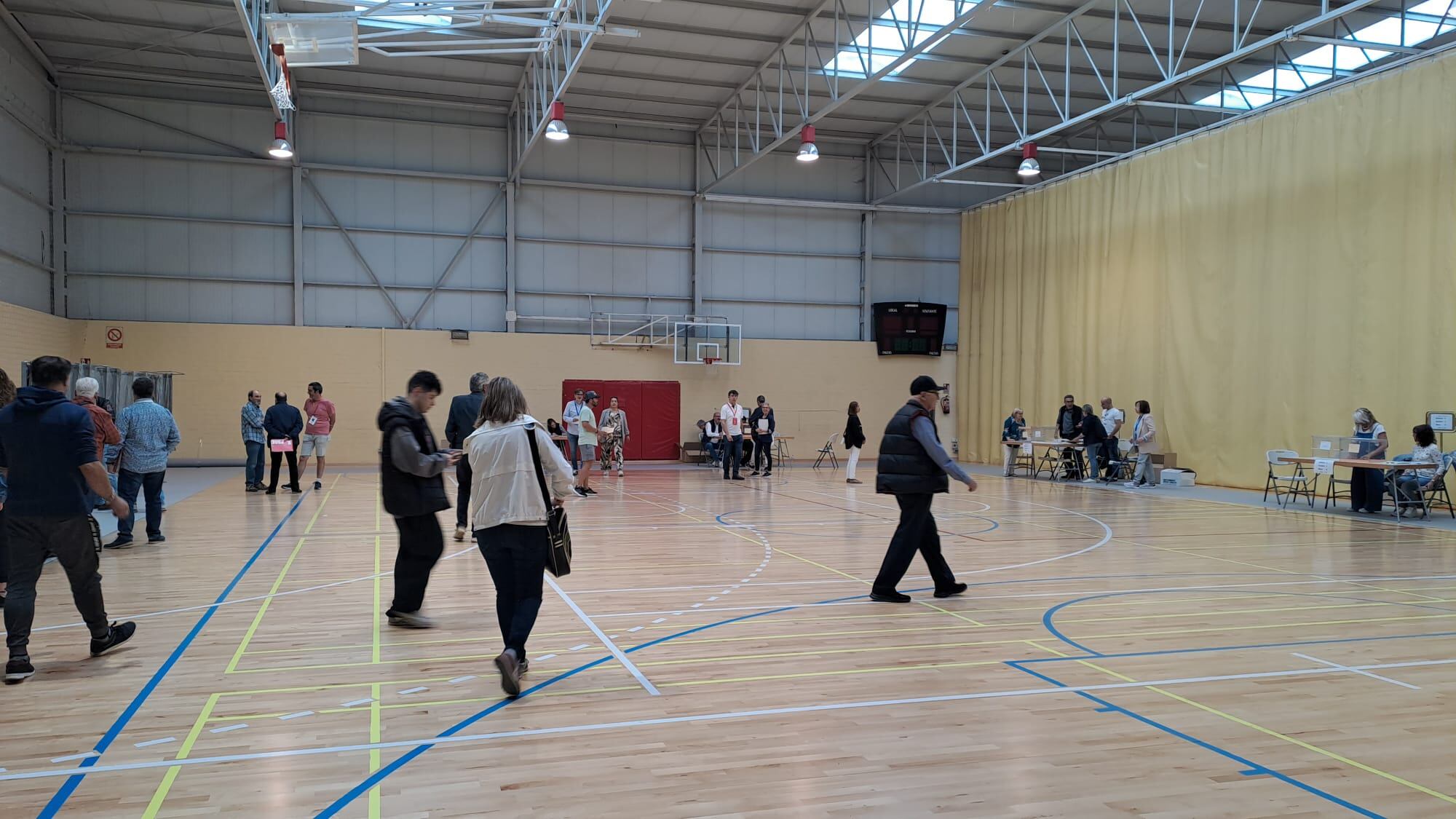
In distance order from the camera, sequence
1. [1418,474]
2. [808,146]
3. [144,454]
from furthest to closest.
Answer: [808,146]
[1418,474]
[144,454]

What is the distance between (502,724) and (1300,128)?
629 inches

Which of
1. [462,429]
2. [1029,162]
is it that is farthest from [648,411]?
[462,429]

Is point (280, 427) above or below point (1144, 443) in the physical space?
above

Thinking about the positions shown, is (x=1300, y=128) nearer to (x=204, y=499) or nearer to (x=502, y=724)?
(x=502, y=724)

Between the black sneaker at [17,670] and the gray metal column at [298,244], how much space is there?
1692cm

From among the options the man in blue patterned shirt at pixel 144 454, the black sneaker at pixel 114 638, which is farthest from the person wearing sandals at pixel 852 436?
the black sneaker at pixel 114 638

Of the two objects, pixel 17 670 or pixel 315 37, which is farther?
pixel 315 37

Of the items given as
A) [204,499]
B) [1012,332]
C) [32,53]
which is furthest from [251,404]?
[1012,332]

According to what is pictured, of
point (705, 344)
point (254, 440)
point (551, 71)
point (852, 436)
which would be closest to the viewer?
point (254, 440)

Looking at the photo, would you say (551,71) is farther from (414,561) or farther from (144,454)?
(414,561)

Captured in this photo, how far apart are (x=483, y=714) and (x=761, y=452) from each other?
15.1 m

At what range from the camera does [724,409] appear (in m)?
17.0

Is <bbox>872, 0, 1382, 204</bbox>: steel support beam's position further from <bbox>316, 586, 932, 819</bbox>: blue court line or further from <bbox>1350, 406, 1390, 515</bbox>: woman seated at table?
<bbox>316, 586, 932, 819</bbox>: blue court line

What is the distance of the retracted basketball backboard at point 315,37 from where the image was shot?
40.9 ft
